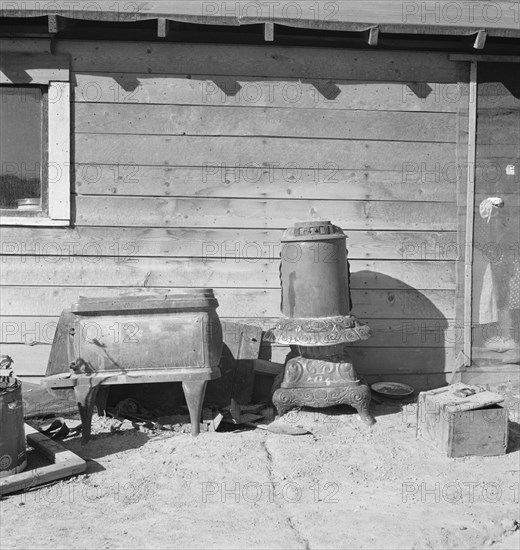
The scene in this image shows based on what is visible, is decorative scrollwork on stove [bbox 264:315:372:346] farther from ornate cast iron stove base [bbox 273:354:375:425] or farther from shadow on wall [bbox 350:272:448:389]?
shadow on wall [bbox 350:272:448:389]

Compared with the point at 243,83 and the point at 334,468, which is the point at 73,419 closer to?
the point at 334,468

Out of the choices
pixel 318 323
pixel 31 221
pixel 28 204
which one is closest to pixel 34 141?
pixel 28 204

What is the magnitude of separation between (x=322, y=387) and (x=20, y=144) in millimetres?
3336

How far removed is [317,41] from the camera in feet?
19.5

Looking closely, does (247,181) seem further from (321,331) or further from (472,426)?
(472,426)

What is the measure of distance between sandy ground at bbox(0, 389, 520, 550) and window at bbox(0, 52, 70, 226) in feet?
6.48

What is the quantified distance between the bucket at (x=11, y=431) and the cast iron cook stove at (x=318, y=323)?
1976mm

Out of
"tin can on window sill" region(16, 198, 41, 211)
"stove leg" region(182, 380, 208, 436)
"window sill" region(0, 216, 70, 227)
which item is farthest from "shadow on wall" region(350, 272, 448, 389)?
"tin can on window sill" region(16, 198, 41, 211)

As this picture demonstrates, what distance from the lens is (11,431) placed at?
13.7 ft

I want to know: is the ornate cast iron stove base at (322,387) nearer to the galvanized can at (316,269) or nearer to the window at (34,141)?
the galvanized can at (316,269)

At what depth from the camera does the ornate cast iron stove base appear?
5293 mm

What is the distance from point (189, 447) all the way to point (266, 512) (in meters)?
1.17

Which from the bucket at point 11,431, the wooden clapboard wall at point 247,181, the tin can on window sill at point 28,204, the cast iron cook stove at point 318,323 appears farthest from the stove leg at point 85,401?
the tin can on window sill at point 28,204

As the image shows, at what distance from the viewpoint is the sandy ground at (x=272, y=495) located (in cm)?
351
